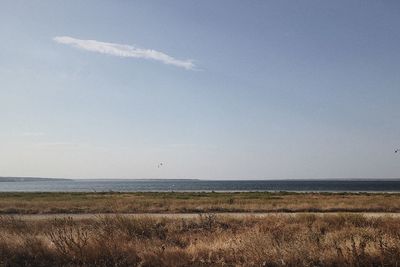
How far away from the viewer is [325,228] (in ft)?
56.2

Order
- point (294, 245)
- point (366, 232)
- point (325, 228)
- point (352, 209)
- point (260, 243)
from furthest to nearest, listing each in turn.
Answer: point (352, 209) → point (325, 228) → point (366, 232) → point (260, 243) → point (294, 245)

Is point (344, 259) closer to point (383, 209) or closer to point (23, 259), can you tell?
point (23, 259)

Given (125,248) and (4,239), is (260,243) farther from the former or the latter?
(4,239)

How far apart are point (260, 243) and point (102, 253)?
330 cm

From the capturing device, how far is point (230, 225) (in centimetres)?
Answer: 1852

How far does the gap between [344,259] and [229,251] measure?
229 cm

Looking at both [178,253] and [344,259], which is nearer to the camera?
[344,259]

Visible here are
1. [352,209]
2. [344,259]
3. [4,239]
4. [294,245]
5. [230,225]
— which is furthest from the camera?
[352,209]

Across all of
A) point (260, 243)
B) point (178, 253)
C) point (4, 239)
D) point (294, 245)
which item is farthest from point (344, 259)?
point (4, 239)

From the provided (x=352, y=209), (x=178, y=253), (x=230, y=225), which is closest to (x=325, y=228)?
(x=230, y=225)

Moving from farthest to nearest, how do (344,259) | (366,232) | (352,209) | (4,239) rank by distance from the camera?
(352,209), (366,232), (4,239), (344,259)

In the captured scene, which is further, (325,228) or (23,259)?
(325,228)

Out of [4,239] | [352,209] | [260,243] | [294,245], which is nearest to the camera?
[294,245]

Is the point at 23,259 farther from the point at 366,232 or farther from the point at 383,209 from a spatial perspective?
the point at 383,209
